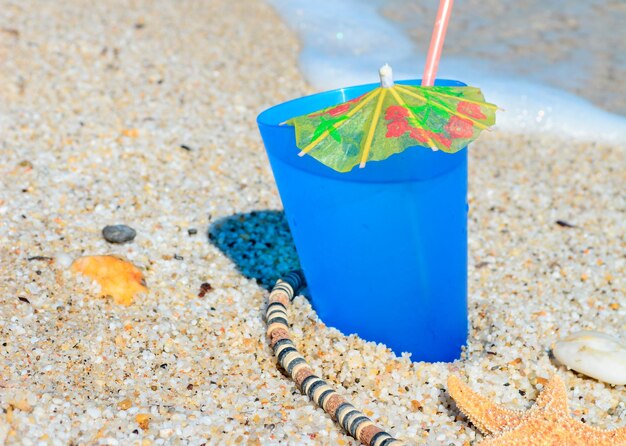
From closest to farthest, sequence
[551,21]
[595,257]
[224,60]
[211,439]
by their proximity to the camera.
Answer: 1. [211,439]
2. [595,257]
3. [224,60]
4. [551,21]

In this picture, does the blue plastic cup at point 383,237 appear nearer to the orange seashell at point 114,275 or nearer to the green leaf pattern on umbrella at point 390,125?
the green leaf pattern on umbrella at point 390,125

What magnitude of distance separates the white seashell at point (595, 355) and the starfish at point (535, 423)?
0.75ft

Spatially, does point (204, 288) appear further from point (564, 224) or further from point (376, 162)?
point (564, 224)

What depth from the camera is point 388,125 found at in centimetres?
159

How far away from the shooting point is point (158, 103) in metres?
3.57

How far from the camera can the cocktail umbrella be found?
5.12ft

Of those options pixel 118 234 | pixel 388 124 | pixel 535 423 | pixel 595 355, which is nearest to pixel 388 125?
pixel 388 124

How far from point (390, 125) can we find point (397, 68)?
3370 mm

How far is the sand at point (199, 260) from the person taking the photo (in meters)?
1.78

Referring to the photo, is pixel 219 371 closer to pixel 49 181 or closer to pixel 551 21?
pixel 49 181

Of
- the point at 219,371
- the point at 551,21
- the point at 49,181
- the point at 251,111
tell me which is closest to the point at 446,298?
the point at 219,371

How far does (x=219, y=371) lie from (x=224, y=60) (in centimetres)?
275

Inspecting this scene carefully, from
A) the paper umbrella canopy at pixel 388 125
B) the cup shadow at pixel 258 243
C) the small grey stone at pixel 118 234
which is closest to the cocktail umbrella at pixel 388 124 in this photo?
the paper umbrella canopy at pixel 388 125

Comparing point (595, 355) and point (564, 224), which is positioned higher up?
point (595, 355)
